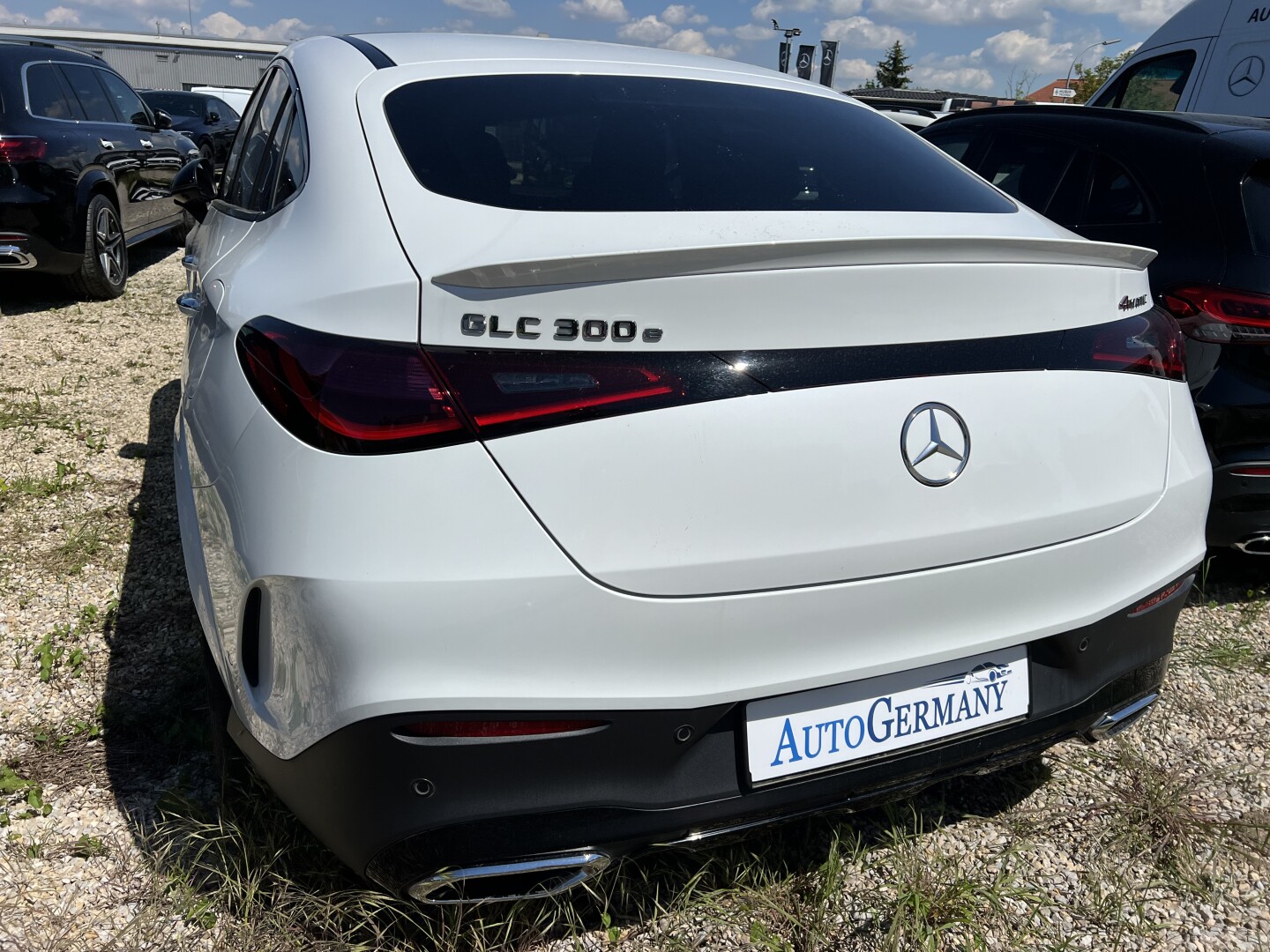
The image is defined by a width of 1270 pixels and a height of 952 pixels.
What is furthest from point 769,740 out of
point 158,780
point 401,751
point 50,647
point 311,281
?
point 50,647

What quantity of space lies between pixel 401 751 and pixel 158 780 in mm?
1168

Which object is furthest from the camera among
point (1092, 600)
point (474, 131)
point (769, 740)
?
point (474, 131)

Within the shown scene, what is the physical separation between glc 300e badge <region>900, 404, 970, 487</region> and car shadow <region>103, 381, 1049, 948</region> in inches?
26.0

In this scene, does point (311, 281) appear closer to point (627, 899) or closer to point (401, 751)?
point (401, 751)

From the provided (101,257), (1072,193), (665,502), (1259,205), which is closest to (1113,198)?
(1072,193)

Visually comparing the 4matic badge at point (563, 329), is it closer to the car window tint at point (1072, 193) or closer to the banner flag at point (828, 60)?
the car window tint at point (1072, 193)

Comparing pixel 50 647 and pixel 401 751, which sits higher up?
pixel 401 751

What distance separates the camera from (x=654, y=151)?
192cm

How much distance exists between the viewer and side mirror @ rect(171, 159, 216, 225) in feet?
10.6

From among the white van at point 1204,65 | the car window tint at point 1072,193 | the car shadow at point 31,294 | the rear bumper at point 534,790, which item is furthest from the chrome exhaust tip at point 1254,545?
the car shadow at point 31,294

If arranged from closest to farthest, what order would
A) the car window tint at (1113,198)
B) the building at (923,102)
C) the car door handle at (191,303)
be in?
the car door handle at (191,303), the car window tint at (1113,198), the building at (923,102)

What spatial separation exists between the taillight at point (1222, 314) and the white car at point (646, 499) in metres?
1.29

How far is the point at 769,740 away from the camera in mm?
1558

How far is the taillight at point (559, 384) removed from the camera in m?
1.39
